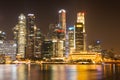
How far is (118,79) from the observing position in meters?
66.9

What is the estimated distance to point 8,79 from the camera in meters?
70.3

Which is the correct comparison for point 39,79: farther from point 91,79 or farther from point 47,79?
point 91,79

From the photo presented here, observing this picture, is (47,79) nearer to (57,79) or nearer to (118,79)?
(57,79)

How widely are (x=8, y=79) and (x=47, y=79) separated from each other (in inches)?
264

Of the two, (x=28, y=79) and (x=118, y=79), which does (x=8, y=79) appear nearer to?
(x=28, y=79)

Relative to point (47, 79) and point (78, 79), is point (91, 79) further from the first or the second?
point (47, 79)

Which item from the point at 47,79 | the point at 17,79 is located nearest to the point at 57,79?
the point at 47,79

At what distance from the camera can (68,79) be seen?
71.2 m

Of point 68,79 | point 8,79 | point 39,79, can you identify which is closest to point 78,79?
point 68,79

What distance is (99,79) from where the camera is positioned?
6988 cm

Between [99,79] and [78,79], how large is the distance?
148 inches

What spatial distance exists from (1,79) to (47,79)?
309 inches

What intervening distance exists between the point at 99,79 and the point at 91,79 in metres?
1.60

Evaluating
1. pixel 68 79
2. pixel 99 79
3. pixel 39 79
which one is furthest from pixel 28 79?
pixel 99 79
